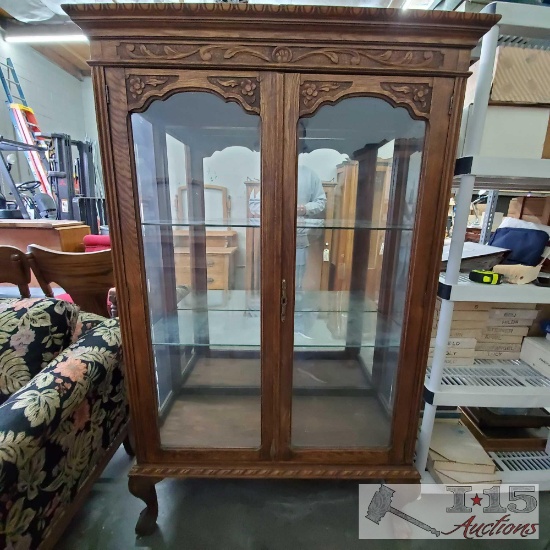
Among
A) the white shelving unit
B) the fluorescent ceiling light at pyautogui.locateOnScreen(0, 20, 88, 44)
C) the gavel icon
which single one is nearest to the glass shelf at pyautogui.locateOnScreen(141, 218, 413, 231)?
the white shelving unit

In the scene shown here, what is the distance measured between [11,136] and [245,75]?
13.3 ft

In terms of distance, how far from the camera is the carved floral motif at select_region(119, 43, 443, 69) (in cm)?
77

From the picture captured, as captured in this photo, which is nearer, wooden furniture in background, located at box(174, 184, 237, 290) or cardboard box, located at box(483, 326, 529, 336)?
wooden furniture in background, located at box(174, 184, 237, 290)

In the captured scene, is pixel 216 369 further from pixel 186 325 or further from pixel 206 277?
pixel 206 277

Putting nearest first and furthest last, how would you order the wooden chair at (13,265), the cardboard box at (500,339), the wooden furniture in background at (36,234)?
the cardboard box at (500,339) < the wooden chair at (13,265) < the wooden furniture in background at (36,234)

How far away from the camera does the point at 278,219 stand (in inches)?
34.0

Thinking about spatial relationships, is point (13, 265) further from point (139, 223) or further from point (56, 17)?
point (56, 17)

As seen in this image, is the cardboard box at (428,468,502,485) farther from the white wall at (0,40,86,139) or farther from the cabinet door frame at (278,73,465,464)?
the white wall at (0,40,86,139)

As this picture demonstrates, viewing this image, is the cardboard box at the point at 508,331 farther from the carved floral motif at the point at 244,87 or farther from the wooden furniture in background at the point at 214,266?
the carved floral motif at the point at 244,87

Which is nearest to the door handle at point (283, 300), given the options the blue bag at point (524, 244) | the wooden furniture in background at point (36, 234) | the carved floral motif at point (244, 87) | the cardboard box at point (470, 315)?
the carved floral motif at point (244, 87)

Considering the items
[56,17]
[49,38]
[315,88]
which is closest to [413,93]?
[315,88]

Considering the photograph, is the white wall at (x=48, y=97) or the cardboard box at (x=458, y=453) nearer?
the cardboard box at (x=458, y=453)

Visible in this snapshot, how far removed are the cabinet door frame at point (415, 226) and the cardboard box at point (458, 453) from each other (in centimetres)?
24

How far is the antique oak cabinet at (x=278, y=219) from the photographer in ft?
2.54
